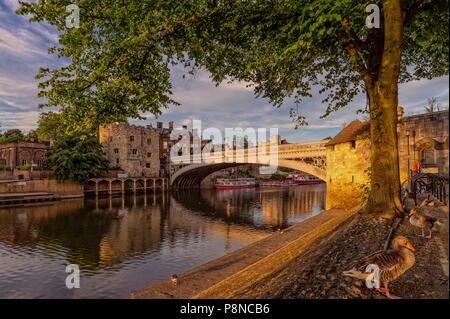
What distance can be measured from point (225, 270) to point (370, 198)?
4646 mm

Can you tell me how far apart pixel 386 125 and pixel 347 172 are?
10772 mm

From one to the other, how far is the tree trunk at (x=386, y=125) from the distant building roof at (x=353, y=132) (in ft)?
31.2

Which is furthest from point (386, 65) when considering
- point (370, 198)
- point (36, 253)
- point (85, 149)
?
point (85, 149)

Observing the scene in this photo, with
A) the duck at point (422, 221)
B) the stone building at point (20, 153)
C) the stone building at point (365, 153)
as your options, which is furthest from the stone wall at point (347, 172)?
the stone building at point (20, 153)

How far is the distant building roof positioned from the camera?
17.4 metres

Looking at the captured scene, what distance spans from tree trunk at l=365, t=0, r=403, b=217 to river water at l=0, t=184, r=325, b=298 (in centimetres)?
919

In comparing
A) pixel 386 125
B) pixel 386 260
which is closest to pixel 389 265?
pixel 386 260

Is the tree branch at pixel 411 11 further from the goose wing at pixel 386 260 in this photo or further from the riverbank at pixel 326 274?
the goose wing at pixel 386 260

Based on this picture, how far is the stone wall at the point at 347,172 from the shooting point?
16906 millimetres

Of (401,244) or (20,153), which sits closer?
(401,244)

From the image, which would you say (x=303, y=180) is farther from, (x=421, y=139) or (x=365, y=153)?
(x=421, y=139)

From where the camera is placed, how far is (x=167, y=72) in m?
10.2

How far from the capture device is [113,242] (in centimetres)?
2045
